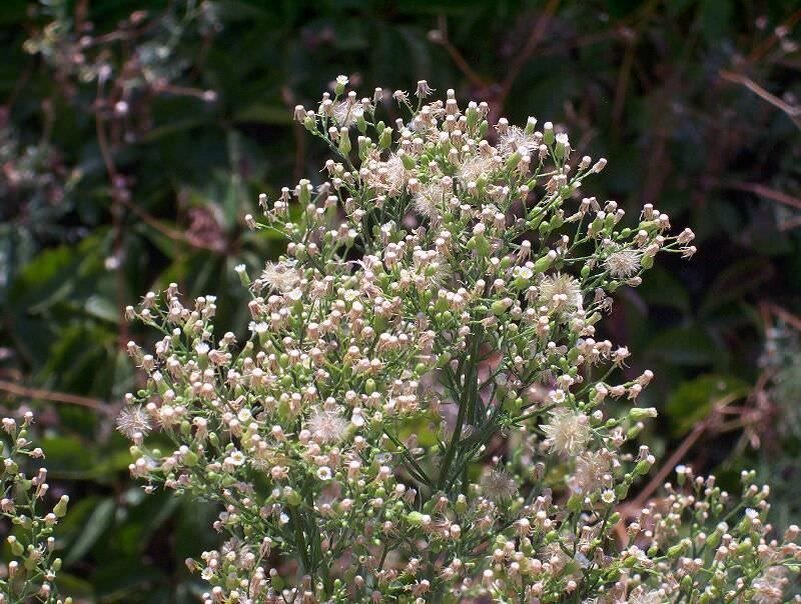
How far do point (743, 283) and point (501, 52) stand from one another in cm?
62

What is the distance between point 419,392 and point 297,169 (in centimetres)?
131

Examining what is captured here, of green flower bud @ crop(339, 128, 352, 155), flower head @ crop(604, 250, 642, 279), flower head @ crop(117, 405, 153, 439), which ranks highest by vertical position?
green flower bud @ crop(339, 128, 352, 155)

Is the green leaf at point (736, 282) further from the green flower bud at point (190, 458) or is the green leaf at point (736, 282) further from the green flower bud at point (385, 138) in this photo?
the green flower bud at point (190, 458)

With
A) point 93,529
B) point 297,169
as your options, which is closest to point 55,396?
point 93,529

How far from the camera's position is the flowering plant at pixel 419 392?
71 centimetres

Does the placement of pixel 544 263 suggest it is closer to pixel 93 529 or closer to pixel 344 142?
pixel 344 142

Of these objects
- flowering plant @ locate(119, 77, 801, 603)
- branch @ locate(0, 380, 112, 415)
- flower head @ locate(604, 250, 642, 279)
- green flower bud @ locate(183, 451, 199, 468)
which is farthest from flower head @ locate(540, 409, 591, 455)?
branch @ locate(0, 380, 112, 415)

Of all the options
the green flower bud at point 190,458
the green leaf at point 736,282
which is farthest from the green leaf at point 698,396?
the green flower bud at point 190,458

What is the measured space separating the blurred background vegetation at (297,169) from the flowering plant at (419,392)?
3.63ft

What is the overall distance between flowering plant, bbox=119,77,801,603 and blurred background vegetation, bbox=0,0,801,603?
3.63 feet

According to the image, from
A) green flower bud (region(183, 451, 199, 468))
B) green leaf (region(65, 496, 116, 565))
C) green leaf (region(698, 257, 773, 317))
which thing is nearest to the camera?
green flower bud (region(183, 451, 199, 468))

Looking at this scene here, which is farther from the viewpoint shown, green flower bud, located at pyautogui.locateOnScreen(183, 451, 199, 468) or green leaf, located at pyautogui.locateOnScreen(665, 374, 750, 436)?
green leaf, located at pyautogui.locateOnScreen(665, 374, 750, 436)

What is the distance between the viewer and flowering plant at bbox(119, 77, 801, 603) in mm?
708

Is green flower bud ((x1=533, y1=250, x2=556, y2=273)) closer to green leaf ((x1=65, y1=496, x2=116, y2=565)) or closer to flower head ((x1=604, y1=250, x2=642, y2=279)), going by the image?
flower head ((x1=604, y1=250, x2=642, y2=279))
